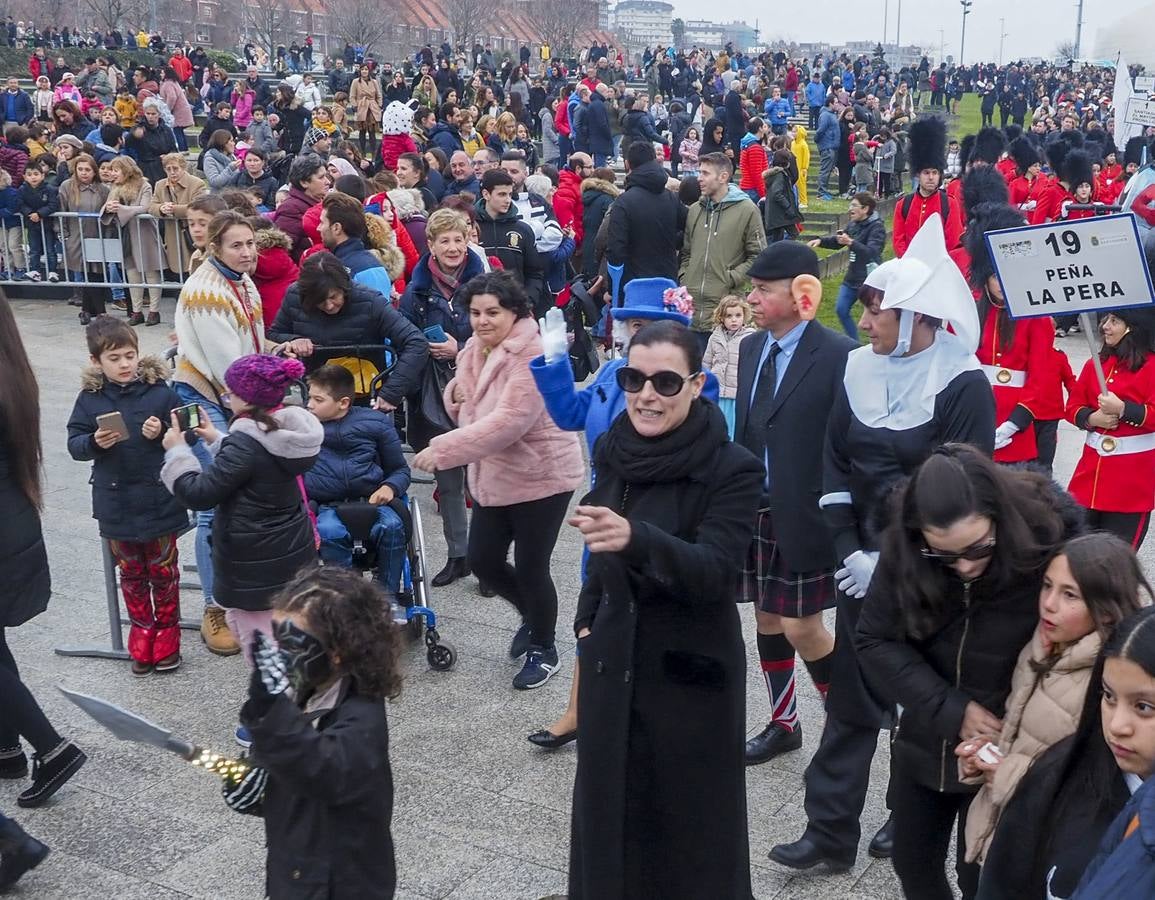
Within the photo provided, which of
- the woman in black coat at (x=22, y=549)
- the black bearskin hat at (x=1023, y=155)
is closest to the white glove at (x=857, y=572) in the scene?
the woman in black coat at (x=22, y=549)

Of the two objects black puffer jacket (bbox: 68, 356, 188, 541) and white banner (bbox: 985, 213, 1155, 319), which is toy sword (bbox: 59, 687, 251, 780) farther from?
white banner (bbox: 985, 213, 1155, 319)

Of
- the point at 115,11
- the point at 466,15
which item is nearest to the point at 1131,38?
the point at 115,11

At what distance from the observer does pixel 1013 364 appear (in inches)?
235

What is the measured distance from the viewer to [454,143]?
15.6m

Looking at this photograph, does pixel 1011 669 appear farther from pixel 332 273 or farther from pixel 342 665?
pixel 332 273

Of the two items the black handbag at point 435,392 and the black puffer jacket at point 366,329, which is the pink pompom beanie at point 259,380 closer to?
the black puffer jacket at point 366,329

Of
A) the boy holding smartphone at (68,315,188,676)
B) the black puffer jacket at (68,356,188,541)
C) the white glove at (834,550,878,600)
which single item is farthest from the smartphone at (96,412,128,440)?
the white glove at (834,550,878,600)

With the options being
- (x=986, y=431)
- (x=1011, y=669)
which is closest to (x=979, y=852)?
(x=1011, y=669)

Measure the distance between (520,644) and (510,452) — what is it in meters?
1.04

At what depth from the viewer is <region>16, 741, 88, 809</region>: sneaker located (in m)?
4.52

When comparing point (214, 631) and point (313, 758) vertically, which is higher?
point (313, 758)

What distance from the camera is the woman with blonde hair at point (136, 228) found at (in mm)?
12359

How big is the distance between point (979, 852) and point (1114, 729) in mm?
818

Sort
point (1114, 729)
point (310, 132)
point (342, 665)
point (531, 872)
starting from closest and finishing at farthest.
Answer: point (1114, 729)
point (342, 665)
point (531, 872)
point (310, 132)
